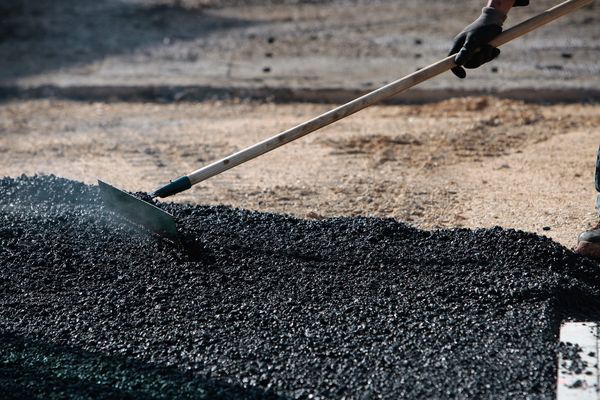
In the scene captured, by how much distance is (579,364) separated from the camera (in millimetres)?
3822

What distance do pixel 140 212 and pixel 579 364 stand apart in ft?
7.75

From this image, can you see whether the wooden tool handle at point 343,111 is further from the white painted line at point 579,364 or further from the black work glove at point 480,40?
the white painted line at point 579,364

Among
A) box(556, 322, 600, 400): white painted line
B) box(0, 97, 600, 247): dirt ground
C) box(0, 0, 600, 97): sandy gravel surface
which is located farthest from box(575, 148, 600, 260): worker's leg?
box(0, 0, 600, 97): sandy gravel surface

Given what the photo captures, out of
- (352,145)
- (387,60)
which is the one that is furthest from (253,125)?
(387,60)

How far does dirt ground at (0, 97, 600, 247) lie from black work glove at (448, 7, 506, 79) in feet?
3.42

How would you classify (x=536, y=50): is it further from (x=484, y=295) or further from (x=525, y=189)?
(x=484, y=295)

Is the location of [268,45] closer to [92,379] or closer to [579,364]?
[92,379]

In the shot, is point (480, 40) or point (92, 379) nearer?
point (92, 379)

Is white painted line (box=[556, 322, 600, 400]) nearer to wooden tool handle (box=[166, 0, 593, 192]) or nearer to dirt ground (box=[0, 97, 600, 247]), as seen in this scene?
dirt ground (box=[0, 97, 600, 247])

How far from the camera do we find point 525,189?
6254mm

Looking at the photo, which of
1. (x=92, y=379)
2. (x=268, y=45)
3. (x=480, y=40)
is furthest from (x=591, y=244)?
(x=268, y=45)

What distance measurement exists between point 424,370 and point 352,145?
3628 millimetres

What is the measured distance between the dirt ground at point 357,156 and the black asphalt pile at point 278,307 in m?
0.77

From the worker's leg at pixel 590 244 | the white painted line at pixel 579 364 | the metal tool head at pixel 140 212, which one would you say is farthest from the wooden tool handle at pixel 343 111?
the white painted line at pixel 579 364
